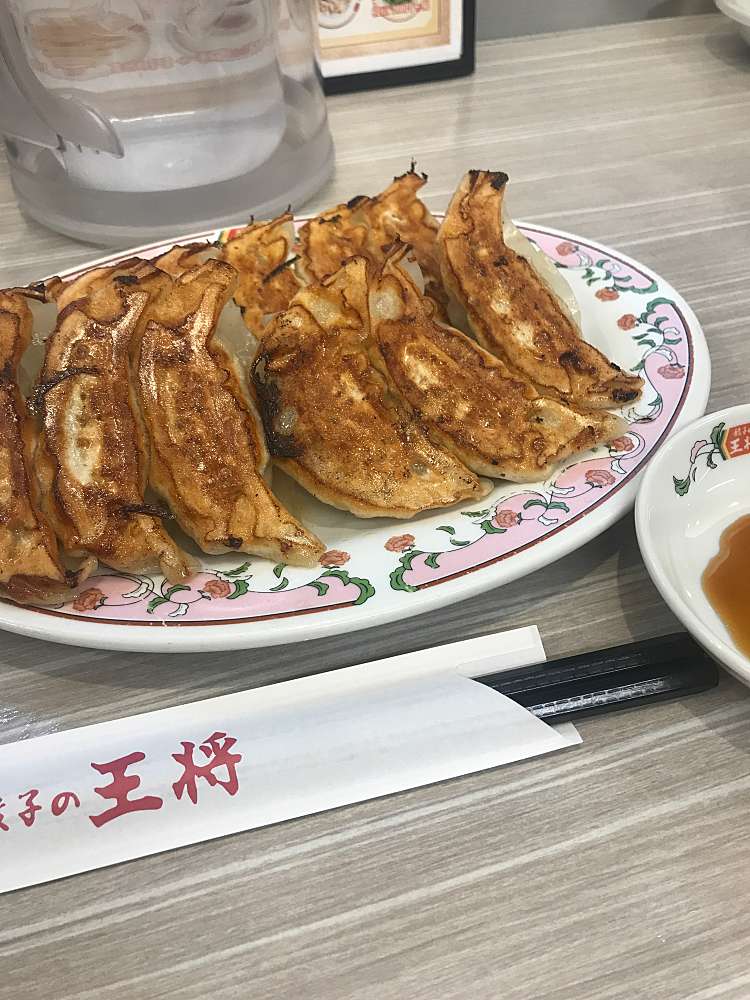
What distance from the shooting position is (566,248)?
4.71 feet

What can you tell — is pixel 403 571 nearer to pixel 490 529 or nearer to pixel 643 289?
pixel 490 529

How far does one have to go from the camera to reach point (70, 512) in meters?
0.95

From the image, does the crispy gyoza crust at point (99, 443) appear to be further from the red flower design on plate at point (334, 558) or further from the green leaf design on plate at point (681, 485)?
the green leaf design on plate at point (681, 485)

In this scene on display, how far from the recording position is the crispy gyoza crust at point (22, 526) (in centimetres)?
89

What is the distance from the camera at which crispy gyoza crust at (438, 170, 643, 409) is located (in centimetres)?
112

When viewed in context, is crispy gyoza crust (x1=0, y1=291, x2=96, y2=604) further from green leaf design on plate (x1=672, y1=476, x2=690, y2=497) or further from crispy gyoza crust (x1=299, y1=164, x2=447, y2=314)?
green leaf design on plate (x1=672, y1=476, x2=690, y2=497)

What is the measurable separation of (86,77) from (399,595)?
1278 millimetres

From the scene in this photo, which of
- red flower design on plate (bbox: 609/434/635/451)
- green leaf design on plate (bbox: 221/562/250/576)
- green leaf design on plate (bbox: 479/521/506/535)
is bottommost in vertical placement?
green leaf design on plate (bbox: 221/562/250/576)

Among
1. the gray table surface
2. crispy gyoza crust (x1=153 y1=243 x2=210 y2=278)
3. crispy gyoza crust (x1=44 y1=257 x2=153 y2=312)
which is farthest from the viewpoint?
crispy gyoza crust (x1=153 y1=243 x2=210 y2=278)

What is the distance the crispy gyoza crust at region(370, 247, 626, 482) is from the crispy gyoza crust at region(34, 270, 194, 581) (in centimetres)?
34

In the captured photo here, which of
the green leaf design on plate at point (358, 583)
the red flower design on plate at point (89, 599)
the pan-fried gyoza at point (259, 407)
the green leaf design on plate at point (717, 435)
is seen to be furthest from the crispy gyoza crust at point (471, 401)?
the red flower design on plate at point (89, 599)

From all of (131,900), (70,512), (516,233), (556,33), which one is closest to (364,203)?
(516,233)

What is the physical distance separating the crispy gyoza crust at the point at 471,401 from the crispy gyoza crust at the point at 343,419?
0.9 inches

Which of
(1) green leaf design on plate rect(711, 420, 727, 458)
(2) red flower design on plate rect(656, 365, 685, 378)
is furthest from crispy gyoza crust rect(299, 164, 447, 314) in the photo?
(1) green leaf design on plate rect(711, 420, 727, 458)
